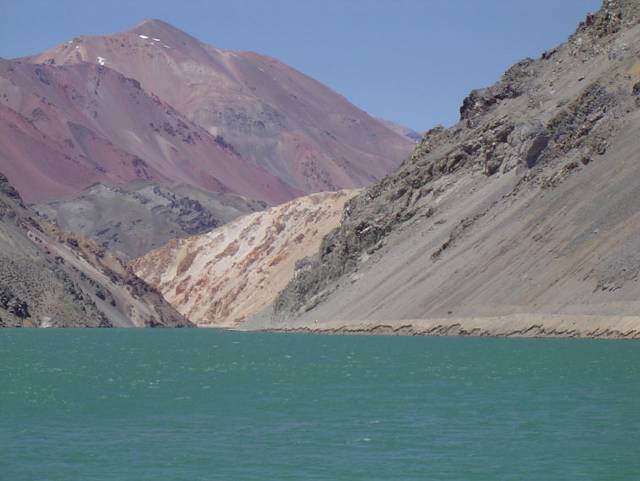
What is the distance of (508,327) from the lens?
106500mm

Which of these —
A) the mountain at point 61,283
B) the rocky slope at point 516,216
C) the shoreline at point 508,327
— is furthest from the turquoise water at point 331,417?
the mountain at point 61,283

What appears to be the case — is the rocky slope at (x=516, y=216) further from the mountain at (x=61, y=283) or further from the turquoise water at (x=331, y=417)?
the mountain at (x=61, y=283)

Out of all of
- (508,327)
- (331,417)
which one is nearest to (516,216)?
(508,327)

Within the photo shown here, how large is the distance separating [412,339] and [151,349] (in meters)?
20.5

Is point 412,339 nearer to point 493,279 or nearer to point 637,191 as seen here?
point 493,279

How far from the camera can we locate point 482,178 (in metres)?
142

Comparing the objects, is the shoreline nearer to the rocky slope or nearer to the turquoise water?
the rocky slope

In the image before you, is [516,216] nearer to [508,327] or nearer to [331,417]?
[508,327]

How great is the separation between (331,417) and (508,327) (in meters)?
56.5

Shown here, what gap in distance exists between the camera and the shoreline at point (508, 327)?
95875mm

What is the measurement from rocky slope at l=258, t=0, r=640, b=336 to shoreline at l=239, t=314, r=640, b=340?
0.19 metres

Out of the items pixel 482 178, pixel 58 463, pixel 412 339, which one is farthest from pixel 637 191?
pixel 58 463

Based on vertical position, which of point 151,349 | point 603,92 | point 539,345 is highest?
point 603,92

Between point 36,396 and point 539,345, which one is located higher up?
point 36,396
